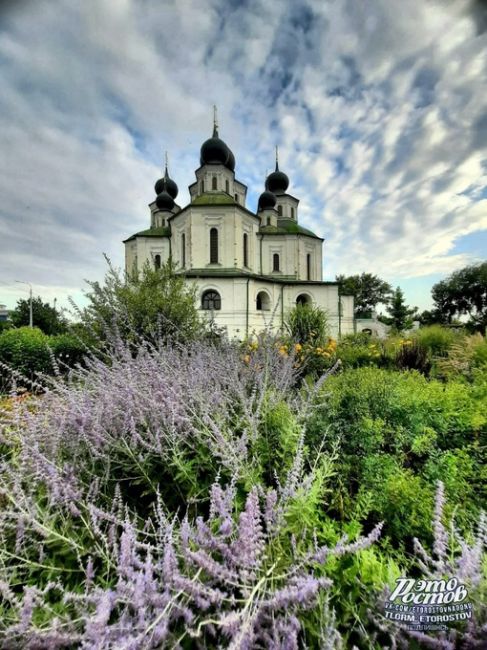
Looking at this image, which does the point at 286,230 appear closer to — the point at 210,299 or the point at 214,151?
the point at 214,151

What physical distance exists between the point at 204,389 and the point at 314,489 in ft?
3.79

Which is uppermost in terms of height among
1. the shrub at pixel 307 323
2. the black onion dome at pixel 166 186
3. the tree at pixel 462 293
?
the black onion dome at pixel 166 186

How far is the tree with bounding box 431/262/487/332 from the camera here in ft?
134

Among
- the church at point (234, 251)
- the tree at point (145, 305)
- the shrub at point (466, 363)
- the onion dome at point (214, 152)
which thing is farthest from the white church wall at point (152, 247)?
the shrub at point (466, 363)

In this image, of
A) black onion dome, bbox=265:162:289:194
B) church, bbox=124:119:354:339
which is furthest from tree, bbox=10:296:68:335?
black onion dome, bbox=265:162:289:194

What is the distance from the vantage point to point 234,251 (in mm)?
26188

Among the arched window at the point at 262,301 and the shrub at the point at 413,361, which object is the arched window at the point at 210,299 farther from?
the shrub at the point at 413,361

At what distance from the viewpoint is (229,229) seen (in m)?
26.2

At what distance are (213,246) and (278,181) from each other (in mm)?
15216

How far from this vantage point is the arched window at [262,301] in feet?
88.6

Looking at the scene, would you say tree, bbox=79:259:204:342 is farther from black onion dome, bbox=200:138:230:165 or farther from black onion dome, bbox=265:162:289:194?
black onion dome, bbox=265:162:289:194

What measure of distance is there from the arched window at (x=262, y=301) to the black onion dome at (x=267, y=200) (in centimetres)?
1196

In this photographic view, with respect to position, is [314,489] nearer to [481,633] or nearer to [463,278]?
[481,633]

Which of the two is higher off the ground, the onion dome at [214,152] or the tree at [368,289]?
the onion dome at [214,152]
